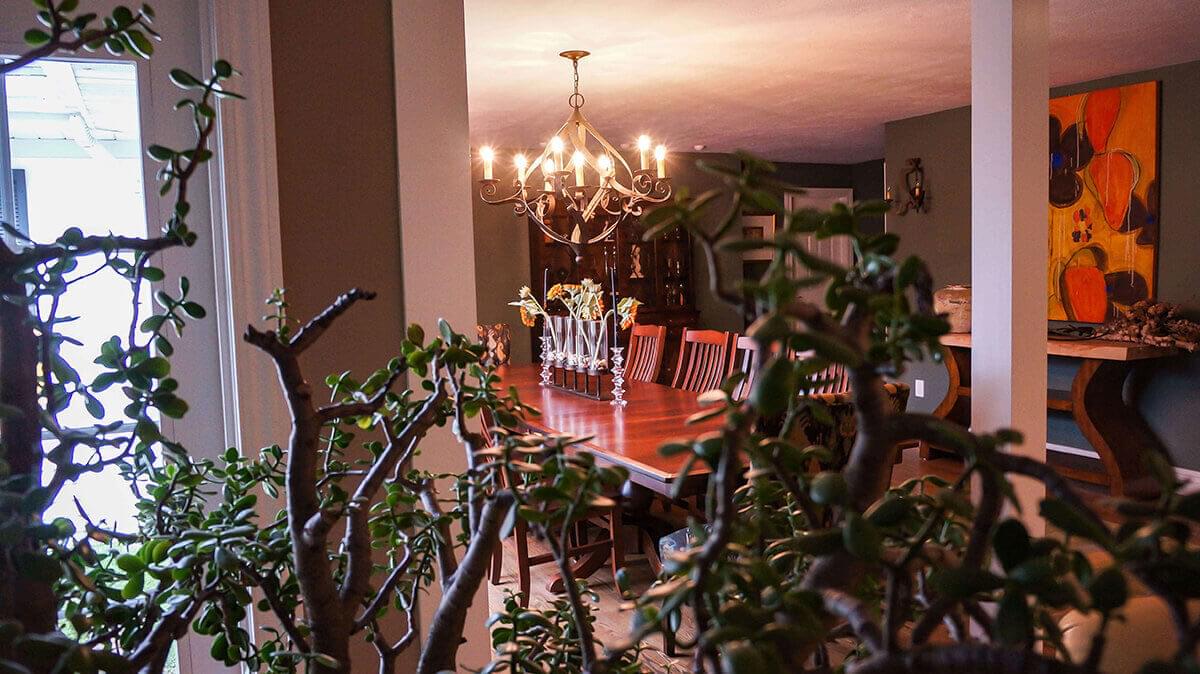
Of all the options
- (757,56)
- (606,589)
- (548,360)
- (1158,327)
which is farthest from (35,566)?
(1158,327)

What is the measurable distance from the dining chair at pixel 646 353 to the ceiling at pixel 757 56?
154 cm

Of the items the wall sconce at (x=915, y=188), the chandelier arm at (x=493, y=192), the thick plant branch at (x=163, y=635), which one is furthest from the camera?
the wall sconce at (x=915, y=188)

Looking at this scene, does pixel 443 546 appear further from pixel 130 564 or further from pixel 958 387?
pixel 958 387

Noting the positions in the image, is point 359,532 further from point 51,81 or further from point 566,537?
point 51,81

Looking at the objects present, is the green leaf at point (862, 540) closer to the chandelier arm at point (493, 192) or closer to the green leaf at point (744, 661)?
the green leaf at point (744, 661)

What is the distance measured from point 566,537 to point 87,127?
1.45m

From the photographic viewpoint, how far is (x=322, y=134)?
1633 mm

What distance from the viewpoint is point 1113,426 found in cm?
518

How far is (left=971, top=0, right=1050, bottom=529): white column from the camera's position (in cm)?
246

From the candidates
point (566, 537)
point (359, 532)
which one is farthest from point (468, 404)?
point (566, 537)

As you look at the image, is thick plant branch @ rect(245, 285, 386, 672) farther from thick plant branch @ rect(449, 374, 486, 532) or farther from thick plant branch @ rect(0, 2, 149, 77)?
thick plant branch @ rect(0, 2, 149, 77)

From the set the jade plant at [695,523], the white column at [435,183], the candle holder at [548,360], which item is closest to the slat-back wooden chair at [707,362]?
the candle holder at [548,360]

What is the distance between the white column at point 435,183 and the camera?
5.51 feet

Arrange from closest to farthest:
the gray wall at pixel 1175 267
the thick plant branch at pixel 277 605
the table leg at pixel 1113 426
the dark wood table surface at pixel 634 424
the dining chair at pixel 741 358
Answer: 1. the thick plant branch at pixel 277 605
2. the dark wood table surface at pixel 634 424
3. the dining chair at pixel 741 358
4. the table leg at pixel 1113 426
5. the gray wall at pixel 1175 267
